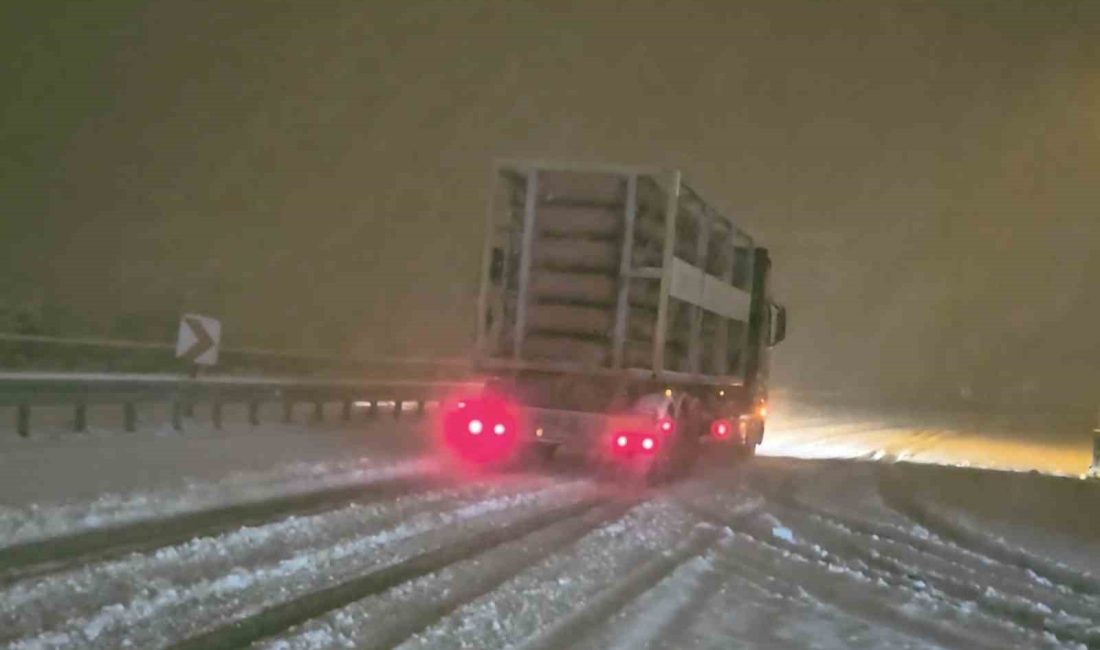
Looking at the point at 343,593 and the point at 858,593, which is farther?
the point at 858,593

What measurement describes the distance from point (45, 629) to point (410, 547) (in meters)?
3.62

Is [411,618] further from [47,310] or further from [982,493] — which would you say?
[47,310]

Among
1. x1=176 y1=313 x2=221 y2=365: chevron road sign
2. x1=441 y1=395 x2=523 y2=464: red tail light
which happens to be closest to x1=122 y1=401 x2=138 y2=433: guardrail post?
x1=176 y1=313 x2=221 y2=365: chevron road sign

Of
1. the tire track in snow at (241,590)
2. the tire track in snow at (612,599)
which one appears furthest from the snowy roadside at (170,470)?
the tire track in snow at (612,599)

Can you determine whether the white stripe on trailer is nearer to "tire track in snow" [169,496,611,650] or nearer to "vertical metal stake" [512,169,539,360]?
"vertical metal stake" [512,169,539,360]

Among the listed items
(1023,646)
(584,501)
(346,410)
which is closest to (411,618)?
(1023,646)

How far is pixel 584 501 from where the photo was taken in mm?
14539

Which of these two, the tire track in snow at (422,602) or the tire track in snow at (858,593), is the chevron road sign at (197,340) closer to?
the tire track in snow at (422,602)

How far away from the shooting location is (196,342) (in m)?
19.7

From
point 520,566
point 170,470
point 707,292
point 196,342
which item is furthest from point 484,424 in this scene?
point 520,566

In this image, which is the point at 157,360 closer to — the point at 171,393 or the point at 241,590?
the point at 171,393

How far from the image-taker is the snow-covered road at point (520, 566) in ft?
24.6

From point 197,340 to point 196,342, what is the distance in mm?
34

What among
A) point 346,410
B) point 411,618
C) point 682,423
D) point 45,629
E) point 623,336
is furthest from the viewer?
point 346,410
